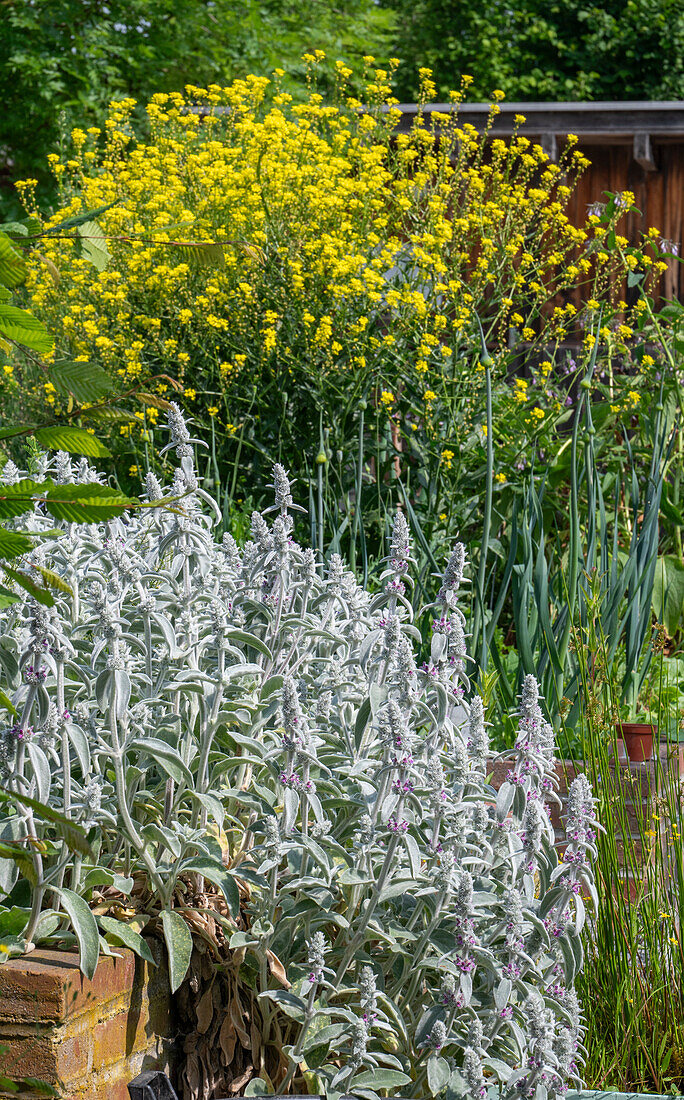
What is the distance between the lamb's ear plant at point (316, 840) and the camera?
1697 mm

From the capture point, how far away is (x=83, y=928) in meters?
1.62

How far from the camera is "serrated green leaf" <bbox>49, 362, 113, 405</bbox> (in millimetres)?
1227

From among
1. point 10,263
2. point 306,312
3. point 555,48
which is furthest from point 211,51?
point 10,263

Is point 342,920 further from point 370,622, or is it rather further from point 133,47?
point 133,47

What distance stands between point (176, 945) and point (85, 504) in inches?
39.0

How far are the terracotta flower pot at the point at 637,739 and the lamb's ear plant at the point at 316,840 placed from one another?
0.92m

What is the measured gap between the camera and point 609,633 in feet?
10.8

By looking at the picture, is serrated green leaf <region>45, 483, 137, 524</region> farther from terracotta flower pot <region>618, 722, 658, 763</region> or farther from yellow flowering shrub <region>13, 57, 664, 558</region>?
yellow flowering shrub <region>13, 57, 664, 558</region>

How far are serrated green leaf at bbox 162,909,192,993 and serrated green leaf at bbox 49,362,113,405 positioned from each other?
0.94 metres

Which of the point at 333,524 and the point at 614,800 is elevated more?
the point at 333,524

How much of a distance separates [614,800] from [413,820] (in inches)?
22.1

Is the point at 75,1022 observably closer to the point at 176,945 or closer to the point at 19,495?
the point at 176,945

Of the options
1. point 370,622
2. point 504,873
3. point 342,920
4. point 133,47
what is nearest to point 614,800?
point 504,873

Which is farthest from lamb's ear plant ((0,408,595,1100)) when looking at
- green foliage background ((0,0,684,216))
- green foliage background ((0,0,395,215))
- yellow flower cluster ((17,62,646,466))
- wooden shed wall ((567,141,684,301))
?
green foliage background ((0,0,395,215))
